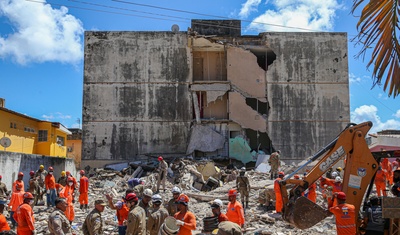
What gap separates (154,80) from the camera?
28594 mm

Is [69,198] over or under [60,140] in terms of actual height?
under

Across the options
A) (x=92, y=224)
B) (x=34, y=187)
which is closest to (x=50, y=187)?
(x=34, y=187)

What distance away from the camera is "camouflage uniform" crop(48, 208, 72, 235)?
626 centimetres

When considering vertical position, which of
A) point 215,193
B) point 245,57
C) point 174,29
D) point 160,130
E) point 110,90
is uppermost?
point 174,29

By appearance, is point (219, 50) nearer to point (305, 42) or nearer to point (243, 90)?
point (243, 90)

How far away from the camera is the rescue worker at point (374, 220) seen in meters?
7.16

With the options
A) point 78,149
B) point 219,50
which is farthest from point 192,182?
point 78,149

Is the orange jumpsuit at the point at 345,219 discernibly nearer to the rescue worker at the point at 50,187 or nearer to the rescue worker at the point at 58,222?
the rescue worker at the point at 58,222

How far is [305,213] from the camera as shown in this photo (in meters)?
7.43

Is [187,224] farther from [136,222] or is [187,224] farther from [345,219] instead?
[345,219]

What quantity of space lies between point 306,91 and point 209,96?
22.9 ft

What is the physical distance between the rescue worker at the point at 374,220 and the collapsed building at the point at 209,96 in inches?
805

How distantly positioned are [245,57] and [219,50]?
6.43 ft

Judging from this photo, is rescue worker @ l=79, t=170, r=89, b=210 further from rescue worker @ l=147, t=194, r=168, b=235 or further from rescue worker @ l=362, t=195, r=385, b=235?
rescue worker @ l=362, t=195, r=385, b=235
